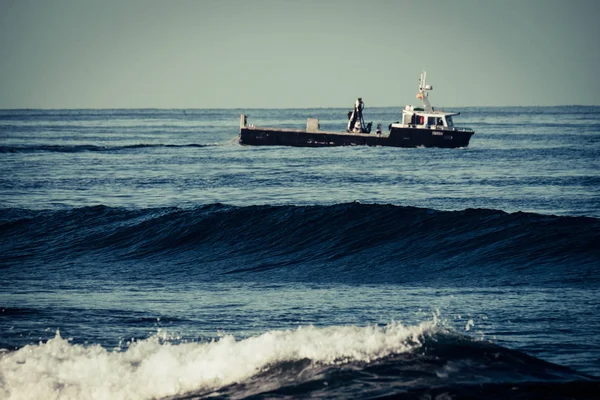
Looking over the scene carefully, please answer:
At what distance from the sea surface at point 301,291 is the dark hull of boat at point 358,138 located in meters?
21.5

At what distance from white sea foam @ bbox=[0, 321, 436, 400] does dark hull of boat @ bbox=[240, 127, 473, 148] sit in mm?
49942

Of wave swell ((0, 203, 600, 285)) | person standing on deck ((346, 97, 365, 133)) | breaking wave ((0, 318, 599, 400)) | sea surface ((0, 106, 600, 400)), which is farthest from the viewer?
person standing on deck ((346, 97, 365, 133))

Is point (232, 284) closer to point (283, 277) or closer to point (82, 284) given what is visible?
point (283, 277)

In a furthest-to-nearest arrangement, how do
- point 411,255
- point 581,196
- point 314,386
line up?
1. point 581,196
2. point 411,255
3. point 314,386

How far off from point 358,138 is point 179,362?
52533 millimetres

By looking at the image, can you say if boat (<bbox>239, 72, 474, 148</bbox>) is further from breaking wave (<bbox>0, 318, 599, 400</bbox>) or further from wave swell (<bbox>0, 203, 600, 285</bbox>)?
breaking wave (<bbox>0, 318, 599, 400</bbox>)

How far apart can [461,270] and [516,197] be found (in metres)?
14.1

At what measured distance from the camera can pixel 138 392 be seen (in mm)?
8906

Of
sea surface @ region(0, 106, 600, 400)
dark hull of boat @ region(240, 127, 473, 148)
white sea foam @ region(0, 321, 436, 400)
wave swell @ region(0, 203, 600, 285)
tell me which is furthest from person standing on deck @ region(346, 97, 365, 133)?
white sea foam @ region(0, 321, 436, 400)

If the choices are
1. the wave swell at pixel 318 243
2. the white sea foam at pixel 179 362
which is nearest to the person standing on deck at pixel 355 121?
the wave swell at pixel 318 243

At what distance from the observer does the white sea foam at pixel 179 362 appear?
9.01 meters

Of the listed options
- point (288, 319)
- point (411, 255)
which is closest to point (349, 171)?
point (411, 255)

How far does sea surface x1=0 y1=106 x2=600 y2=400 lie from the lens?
9000 mm

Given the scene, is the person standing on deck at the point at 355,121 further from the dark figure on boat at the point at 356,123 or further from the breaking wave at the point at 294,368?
the breaking wave at the point at 294,368
